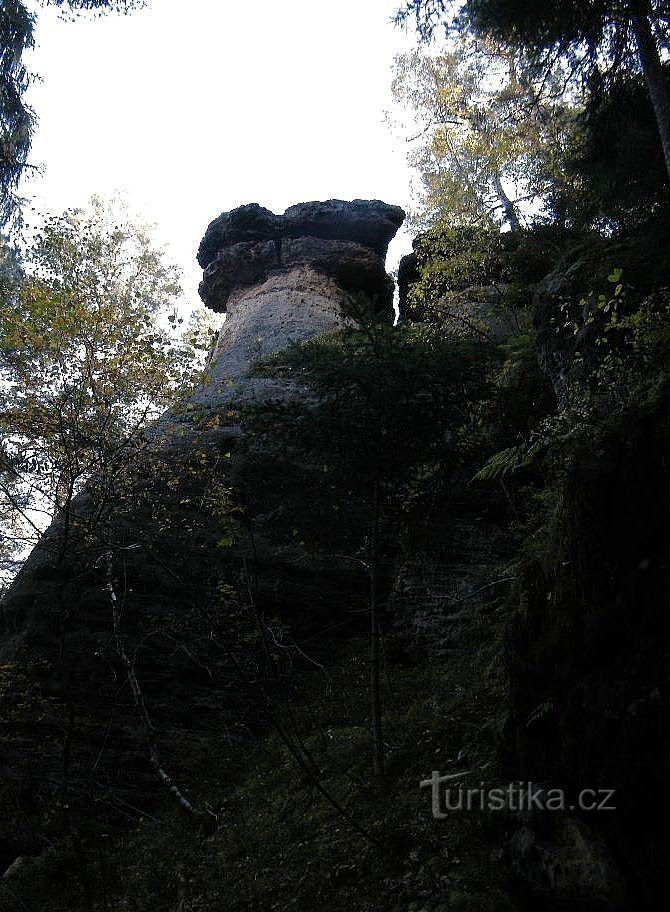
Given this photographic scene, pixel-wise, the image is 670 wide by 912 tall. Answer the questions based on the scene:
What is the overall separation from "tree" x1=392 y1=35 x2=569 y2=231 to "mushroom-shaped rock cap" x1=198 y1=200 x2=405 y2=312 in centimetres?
235

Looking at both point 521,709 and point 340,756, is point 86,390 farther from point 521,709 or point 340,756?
point 521,709

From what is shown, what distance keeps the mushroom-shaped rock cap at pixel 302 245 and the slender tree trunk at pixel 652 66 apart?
12.4m

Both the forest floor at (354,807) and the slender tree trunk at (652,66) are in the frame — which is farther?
the slender tree trunk at (652,66)

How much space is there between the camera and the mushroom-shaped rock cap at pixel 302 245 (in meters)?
20.7

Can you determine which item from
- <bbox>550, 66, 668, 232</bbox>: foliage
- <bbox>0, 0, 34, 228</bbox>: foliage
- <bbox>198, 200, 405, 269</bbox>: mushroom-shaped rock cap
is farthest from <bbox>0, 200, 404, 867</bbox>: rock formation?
<bbox>198, 200, 405, 269</bbox>: mushroom-shaped rock cap

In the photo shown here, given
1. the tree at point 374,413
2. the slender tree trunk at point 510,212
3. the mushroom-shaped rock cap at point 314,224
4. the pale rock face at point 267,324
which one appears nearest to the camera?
the tree at point 374,413

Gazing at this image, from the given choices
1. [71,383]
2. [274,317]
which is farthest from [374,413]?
[274,317]

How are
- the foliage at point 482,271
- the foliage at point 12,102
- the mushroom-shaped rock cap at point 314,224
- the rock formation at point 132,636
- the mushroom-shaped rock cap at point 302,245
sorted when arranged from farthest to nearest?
the mushroom-shaped rock cap at point 314,224
the mushroom-shaped rock cap at point 302,245
the foliage at point 482,271
the foliage at point 12,102
the rock formation at point 132,636

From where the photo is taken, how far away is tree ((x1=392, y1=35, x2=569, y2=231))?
14734 millimetres

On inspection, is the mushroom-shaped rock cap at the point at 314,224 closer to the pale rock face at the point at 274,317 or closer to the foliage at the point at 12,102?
the pale rock face at the point at 274,317

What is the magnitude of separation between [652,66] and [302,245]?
14.2 m

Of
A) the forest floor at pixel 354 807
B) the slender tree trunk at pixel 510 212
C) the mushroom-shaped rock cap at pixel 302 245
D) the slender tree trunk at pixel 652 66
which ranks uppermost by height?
the mushroom-shaped rock cap at pixel 302 245

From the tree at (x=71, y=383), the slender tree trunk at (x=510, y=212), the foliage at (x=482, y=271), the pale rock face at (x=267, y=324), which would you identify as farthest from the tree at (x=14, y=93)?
the slender tree trunk at (x=510, y=212)

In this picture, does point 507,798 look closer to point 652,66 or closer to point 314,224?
point 652,66
